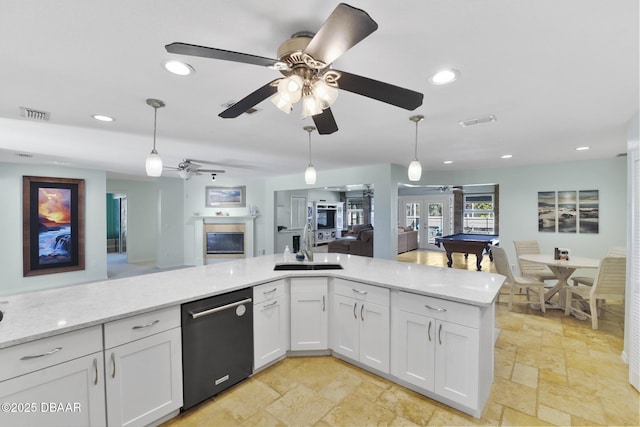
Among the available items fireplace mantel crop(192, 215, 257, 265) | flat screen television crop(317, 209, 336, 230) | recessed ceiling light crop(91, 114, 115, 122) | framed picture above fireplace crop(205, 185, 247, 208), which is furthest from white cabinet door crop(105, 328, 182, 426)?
flat screen television crop(317, 209, 336, 230)

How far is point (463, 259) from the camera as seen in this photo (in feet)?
27.1

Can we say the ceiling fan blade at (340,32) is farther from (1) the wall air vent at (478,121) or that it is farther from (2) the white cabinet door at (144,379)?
(1) the wall air vent at (478,121)

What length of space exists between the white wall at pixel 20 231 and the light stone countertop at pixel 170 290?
4.59m

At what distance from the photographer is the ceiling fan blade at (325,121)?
66.1 inches

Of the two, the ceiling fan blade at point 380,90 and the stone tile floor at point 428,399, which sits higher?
the ceiling fan blade at point 380,90

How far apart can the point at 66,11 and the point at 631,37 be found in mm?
2604

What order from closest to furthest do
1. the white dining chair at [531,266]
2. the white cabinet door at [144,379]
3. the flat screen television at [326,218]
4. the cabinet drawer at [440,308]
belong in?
the white cabinet door at [144,379] → the cabinet drawer at [440,308] → the white dining chair at [531,266] → the flat screen television at [326,218]

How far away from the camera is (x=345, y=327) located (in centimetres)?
258

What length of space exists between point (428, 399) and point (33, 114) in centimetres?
406

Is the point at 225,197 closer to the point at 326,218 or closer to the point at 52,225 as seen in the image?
the point at 52,225

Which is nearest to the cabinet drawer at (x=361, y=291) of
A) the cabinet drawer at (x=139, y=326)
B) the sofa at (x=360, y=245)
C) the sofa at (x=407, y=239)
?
the cabinet drawer at (x=139, y=326)

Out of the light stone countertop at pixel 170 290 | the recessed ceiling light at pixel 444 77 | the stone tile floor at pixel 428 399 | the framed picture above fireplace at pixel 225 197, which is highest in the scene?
the recessed ceiling light at pixel 444 77

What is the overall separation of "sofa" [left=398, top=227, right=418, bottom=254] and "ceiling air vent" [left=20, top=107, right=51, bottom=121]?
8.70 m

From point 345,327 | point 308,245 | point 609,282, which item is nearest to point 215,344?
point 345,327
